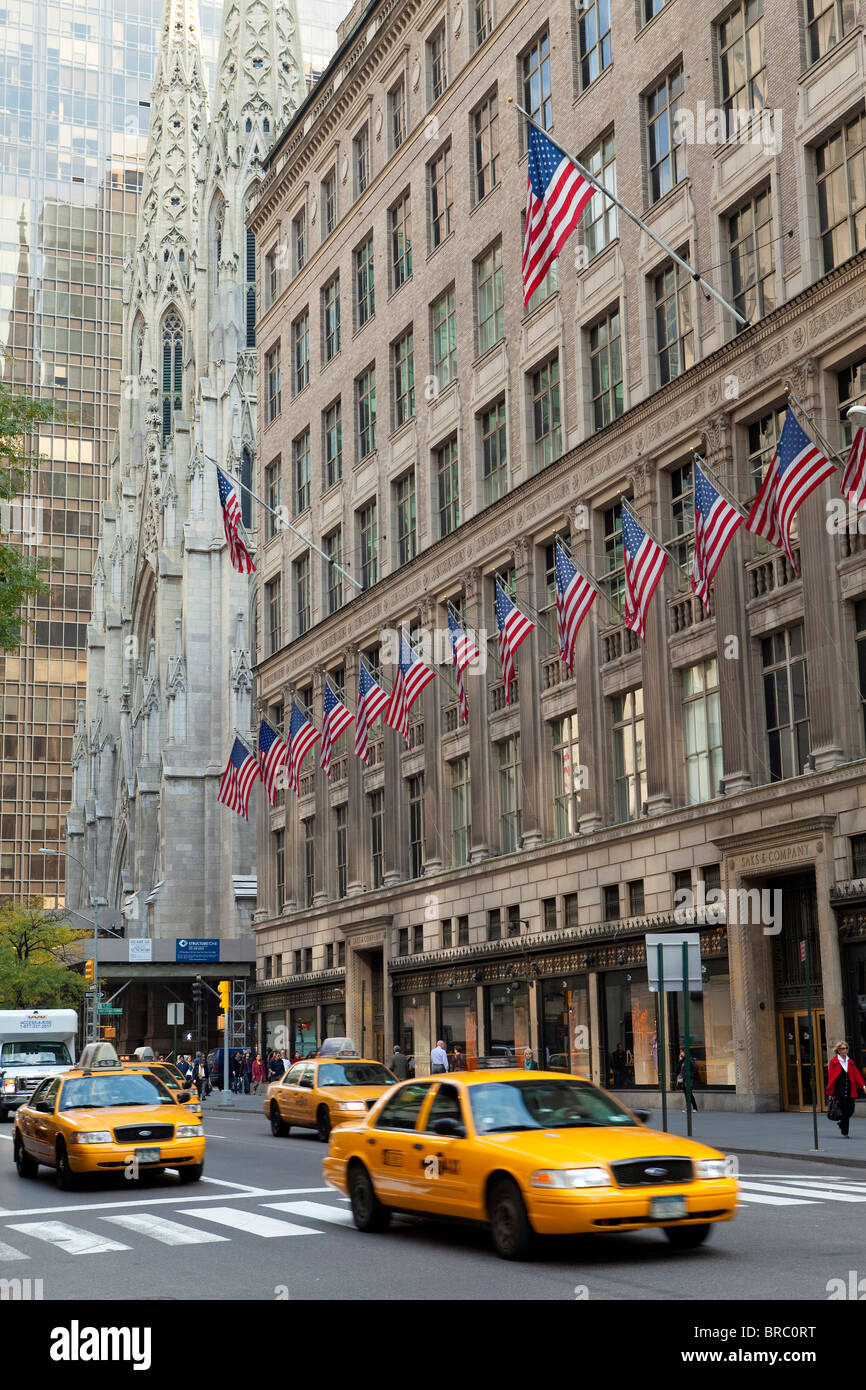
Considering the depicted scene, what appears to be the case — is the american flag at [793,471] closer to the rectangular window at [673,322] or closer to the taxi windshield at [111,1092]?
the rectangular window at [673,322]

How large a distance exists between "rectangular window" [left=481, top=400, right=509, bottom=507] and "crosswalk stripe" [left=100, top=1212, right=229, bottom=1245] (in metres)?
30.5

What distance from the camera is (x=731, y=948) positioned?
31.9 m

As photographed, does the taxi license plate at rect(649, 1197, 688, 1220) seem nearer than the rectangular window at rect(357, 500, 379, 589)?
Yes

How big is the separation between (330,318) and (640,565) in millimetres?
31484

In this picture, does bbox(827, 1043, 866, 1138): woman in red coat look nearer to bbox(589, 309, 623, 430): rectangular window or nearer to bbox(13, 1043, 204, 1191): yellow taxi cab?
bbox(13, 1043, 204, 1191): yellow taxi cab

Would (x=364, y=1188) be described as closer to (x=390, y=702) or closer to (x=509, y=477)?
(x=390, y=702)

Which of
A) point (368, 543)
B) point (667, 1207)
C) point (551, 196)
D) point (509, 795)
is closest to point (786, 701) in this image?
point (551, 196)

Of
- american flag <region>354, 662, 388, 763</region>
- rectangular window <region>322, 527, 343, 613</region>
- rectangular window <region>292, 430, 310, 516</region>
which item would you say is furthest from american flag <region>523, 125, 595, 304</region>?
rectangular window <region>292, 430, 310, 516</region>

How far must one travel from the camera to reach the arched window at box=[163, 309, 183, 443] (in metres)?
112

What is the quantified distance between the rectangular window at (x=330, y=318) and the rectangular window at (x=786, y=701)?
29.9m

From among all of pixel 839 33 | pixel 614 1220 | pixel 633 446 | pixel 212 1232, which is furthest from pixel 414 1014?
pixel 614 1220

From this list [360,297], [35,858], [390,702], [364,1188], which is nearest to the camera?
[364,1188]

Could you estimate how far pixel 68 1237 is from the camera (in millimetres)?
13969

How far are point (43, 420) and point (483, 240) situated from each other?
20790mm
